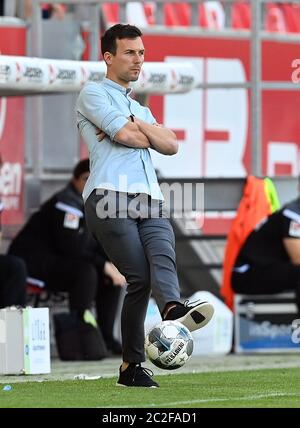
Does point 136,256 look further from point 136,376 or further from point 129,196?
point 136,376

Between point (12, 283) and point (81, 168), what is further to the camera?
point (81, 168)

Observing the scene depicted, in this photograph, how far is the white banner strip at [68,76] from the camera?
38.5ft

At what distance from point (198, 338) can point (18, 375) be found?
332cm

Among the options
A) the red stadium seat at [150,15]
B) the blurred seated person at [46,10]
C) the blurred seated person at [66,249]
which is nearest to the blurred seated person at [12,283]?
the blurred seated person at [66,249]

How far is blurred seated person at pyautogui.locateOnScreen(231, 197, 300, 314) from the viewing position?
44.0ft

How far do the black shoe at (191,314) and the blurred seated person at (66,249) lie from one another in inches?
180

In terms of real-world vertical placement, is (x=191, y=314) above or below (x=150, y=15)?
below

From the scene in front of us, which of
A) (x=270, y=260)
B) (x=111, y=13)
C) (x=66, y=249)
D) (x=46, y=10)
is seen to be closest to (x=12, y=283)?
(x=66, y=249)

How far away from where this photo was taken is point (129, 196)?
27.7 feet

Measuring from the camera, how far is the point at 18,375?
33.8 ft

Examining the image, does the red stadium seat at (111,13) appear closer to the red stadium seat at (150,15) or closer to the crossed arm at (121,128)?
the red stadium seat at (150,15)

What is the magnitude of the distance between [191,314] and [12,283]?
4235mm

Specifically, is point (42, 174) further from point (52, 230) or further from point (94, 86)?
point (94, 86)

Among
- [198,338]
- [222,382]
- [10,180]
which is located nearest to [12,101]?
[10,180]
